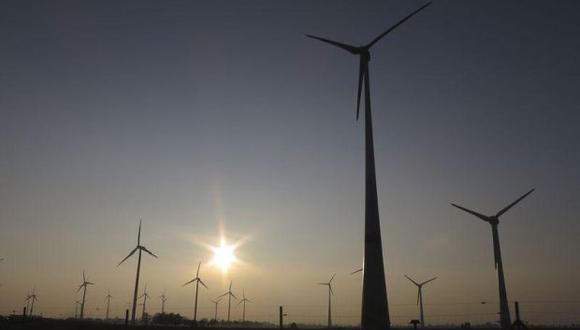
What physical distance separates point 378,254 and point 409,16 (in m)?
31.6

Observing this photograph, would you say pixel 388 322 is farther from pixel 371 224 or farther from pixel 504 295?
pixel 504 295

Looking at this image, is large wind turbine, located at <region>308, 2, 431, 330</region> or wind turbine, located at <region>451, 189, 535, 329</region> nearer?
large wind turbine, located at <region>308, 2, 431, 330</region>

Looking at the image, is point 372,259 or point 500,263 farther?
point 500,263

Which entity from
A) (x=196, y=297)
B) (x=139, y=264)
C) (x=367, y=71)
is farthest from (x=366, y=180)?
(x=196, y=297)

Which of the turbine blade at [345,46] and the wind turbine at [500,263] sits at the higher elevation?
the turbine blade at [345,46]

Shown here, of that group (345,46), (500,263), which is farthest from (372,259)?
(500,263)

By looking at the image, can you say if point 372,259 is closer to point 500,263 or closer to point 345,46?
point 345,46

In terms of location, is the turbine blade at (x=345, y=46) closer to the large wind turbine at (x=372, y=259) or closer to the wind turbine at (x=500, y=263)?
the large wind turbine at (x=372, y=259)

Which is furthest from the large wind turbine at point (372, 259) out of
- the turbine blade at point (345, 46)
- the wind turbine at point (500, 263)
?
the wind turbine at point (500, 263)

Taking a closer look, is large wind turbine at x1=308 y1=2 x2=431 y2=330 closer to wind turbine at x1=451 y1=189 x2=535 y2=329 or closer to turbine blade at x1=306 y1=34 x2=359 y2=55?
turbine blade at x1=306 y1=34 x2=359 y2=55

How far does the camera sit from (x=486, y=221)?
9769 cm

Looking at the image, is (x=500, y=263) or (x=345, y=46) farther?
(x=500, y=263)

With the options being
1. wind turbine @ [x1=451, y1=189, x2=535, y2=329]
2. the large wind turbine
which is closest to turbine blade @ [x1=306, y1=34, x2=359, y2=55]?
the large wind turbine

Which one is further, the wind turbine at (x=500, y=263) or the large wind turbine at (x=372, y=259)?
the wind turbine at (x=500, y=263)
